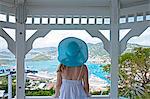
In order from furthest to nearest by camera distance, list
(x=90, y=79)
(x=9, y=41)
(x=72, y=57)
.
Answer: (x=90, y=79) → (x=9, y=41) → (x=72, y=57)

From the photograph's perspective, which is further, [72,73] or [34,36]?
[34,36]

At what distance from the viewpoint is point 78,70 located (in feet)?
10.3

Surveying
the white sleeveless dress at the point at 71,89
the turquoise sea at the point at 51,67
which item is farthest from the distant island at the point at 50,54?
the white sleeveless dress at the point at 71,89

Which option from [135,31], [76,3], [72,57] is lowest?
[72,57]

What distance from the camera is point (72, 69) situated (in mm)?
3137

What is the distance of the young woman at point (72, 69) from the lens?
311 cm

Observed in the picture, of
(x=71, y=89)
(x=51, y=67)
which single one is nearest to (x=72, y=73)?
(x=71, y=89)

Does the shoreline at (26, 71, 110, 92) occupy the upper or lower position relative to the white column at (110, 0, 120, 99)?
lower

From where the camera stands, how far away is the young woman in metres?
3.11

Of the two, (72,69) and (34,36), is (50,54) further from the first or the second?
(72,69)

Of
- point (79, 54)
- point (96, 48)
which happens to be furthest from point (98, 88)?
point (79, 54)

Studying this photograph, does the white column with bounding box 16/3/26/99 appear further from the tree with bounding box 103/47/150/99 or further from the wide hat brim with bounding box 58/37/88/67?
the tree with bounding box 103/47/150/99

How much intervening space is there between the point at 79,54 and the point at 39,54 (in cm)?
64

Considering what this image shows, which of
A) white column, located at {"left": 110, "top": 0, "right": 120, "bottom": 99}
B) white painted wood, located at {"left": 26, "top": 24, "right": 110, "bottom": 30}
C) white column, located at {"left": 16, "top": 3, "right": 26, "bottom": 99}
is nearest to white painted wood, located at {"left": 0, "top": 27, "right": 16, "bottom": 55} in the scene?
white column, located at {"left": 16, "top": 3, "right": 26, "bottom": 99}
